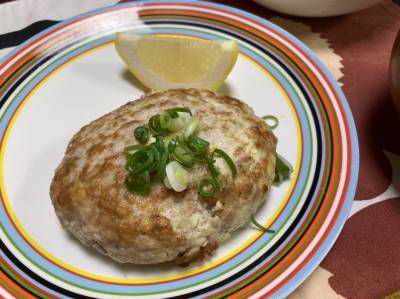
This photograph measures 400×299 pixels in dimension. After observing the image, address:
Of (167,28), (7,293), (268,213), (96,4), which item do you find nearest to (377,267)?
(268,213)

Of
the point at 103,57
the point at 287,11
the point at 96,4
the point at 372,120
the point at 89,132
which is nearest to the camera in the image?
the point at 89,132

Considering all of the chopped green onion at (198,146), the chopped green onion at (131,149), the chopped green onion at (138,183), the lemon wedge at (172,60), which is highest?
the lemon wedge at (172,60)

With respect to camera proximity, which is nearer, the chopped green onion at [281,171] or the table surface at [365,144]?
the table surface at [365,144]

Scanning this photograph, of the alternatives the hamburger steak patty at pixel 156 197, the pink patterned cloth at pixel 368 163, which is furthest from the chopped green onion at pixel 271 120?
the pink patterned cloth at pixel 368 163

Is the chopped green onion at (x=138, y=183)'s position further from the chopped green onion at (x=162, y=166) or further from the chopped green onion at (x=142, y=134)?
the chopped green onion at (x=142, y=134)

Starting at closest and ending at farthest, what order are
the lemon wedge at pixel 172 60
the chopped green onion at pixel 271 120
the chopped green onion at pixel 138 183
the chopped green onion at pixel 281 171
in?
the chopped green onion at pixel 138 183 → the chopped green onion at pixel 281 171 → the chopped green onion at pixel 271 120 → the lemon wedge at pixel 172 60

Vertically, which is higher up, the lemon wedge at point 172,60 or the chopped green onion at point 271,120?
the lemon wedge at point 172,60

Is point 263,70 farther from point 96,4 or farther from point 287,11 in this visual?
point 96,4

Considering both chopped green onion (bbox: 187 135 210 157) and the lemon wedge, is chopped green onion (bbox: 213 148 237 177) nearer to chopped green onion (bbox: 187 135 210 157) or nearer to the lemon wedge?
chopped green onion (bbox: 187 135 210 157)
